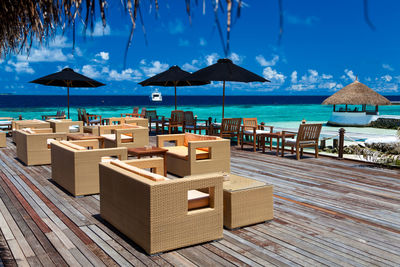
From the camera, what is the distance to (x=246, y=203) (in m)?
3.52

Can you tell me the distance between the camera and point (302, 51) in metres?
189

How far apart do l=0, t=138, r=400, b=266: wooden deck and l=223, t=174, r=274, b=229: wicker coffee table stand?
88 mm

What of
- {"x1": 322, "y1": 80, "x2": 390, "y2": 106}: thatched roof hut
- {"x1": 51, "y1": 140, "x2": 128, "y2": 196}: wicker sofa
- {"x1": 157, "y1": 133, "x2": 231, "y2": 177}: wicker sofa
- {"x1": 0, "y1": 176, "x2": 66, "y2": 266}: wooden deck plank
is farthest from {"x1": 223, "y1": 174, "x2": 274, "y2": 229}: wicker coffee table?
{"x1": 322, "y1": 80, "x2": 390, "y2": 106}: thatched roof hut

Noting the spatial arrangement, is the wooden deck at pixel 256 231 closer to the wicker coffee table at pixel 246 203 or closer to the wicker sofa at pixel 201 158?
the wicker coffee table at pixel 246 203

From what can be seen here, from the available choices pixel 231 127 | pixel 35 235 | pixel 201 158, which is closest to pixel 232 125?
pixel 231 127

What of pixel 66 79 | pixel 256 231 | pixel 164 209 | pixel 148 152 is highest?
pixel 66 79

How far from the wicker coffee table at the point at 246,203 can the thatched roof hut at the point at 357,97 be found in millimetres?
21570

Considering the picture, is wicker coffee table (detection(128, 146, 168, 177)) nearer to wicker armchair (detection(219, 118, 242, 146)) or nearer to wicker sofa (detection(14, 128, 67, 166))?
wicker sofa (detection(14, 128, 67, 166))

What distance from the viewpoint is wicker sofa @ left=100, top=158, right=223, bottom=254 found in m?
2.88

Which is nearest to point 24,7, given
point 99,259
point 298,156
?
point 99,259

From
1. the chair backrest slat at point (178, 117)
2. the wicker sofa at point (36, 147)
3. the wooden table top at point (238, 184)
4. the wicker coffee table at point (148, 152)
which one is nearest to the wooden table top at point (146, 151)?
the wicker coffee table at point (148, 152)

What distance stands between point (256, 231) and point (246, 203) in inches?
10.9

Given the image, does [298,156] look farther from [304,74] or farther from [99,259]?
[304,74]

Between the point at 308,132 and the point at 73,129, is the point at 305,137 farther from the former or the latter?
the point at 73,129
